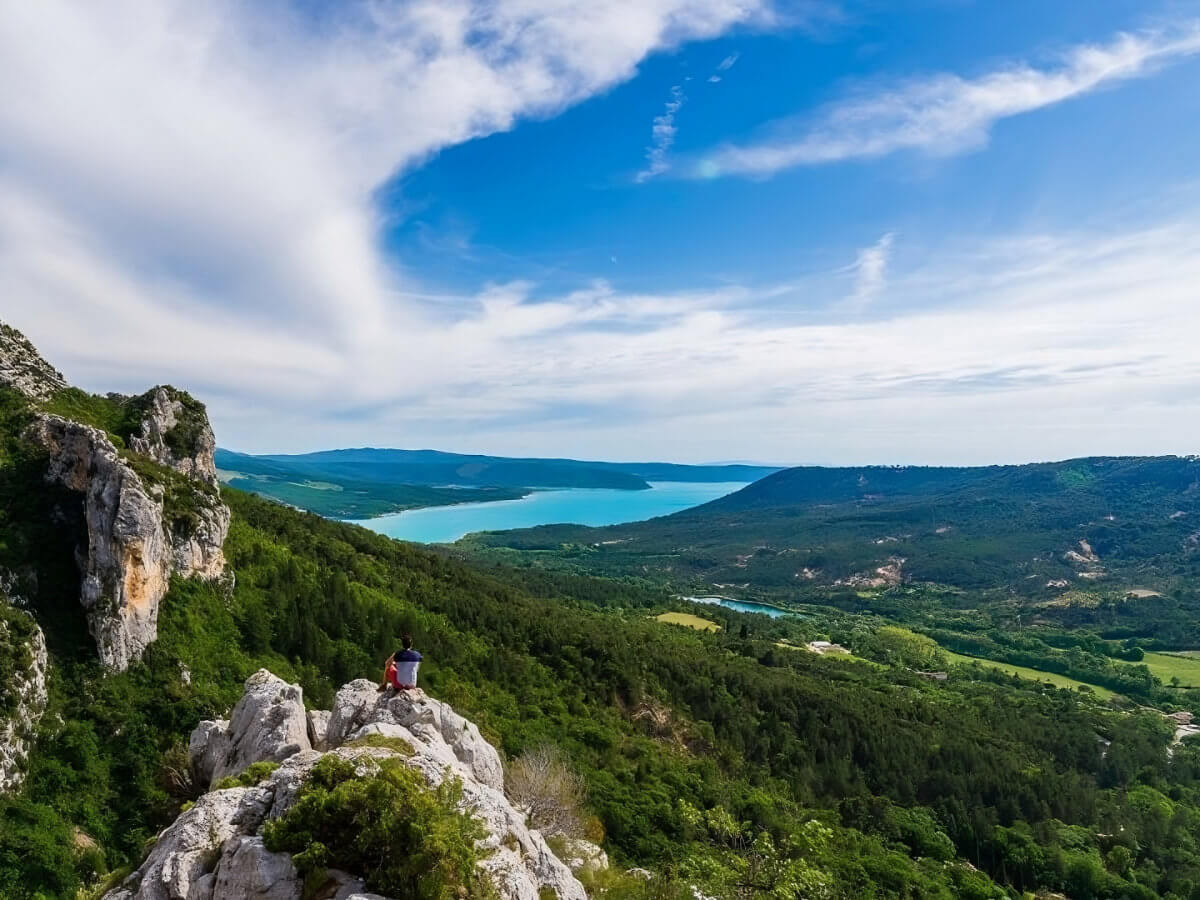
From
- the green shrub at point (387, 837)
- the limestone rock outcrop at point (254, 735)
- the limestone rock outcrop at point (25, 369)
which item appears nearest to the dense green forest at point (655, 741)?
the limestone rock outcrop at point (254, 735)

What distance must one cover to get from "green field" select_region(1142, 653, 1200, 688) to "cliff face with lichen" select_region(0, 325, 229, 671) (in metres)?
143

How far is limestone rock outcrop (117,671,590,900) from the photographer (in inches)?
414

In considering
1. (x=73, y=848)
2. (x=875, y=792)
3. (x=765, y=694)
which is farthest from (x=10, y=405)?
(x=875, y=792)

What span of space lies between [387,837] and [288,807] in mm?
2599

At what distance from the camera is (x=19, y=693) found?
1000 inches

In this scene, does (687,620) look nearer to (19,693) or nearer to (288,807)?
(19,693)

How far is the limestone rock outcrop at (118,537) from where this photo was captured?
30.8 metres

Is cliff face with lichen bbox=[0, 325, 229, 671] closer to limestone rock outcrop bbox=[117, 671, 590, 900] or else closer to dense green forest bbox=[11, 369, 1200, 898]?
dense green forest bbox=[11, 369, 1200, 898]

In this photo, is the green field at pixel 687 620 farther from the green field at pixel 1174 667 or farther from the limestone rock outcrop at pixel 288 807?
the limestone rock outcrop at pixel 288 807

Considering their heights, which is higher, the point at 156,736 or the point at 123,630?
the point at 123,630

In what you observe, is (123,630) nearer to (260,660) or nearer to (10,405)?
(260,660)

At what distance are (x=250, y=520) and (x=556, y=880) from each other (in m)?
51.8

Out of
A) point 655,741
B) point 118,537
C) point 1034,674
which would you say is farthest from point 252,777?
point 1034,674

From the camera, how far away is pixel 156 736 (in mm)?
28859
